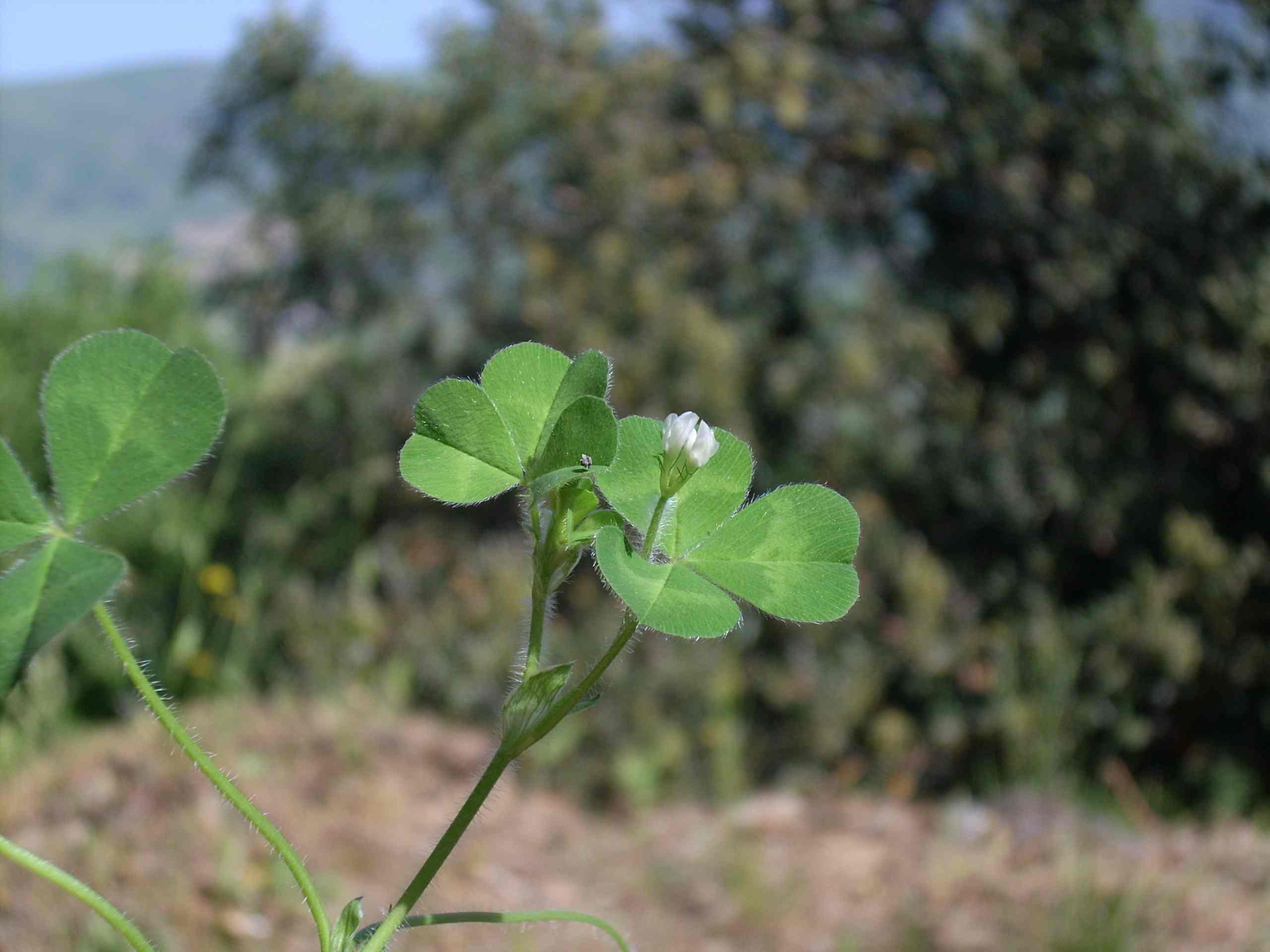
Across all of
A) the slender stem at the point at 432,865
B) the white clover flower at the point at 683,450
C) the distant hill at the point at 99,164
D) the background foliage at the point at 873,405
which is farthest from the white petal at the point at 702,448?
the distant hill at the point at 99,164

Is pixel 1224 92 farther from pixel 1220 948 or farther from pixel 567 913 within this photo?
pixel 567 913

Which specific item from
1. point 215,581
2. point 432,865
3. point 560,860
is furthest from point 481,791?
point 215,581

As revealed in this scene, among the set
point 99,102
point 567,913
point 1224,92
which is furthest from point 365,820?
point 99,102

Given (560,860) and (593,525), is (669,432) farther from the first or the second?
(560,860)

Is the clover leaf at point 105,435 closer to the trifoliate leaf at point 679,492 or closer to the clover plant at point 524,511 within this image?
the clover plant at point 524,511

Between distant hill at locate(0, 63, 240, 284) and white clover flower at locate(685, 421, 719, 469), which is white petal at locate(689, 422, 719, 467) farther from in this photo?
distant hill at locate(0, 63, 240, 284)
